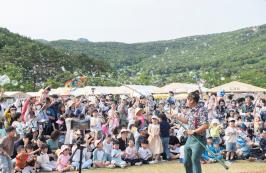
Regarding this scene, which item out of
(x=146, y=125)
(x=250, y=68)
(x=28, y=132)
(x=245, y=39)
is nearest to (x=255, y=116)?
(x=146, y=125)

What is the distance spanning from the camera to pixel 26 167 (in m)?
11.8

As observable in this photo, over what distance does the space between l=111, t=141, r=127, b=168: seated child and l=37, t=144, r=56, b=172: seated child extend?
1.70 m

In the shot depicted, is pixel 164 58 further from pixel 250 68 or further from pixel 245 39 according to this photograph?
pixel 250 68

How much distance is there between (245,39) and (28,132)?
106 meters

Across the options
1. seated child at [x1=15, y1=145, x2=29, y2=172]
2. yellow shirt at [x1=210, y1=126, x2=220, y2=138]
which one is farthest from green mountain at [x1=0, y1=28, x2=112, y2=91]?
seated child at [x1=15, y1=145, x2=29, y2=172]

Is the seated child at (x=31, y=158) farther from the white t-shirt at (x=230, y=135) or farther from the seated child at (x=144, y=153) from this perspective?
the white t-shirt at (x=230, y=135)

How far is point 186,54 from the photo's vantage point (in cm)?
11731

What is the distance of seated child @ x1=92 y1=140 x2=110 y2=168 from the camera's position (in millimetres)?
13430

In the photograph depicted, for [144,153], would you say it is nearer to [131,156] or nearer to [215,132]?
[131,156]

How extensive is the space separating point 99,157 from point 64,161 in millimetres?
1162

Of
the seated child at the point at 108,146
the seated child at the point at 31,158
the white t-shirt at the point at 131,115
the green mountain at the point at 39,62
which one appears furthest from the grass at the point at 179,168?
the green mountain at the point at 39,62

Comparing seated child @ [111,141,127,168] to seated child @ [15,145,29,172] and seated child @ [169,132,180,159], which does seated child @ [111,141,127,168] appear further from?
seated child @ [15,145,29,172]

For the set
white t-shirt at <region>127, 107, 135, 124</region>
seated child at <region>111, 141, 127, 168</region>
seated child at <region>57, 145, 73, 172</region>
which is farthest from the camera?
white t-shirt at <region>127, 107, 135, 124</region>

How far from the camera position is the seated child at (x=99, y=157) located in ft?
44.1
